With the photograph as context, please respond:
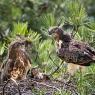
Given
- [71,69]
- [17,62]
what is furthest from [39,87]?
[17,62]

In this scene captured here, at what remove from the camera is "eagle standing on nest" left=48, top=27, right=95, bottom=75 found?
11.7 ft

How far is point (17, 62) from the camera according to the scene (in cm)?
389

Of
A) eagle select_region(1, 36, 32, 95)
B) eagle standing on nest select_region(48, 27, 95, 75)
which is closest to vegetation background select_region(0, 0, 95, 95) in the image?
eagle standing on nest select_region(48, 27, 95, 75)

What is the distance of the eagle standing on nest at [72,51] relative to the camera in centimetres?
357

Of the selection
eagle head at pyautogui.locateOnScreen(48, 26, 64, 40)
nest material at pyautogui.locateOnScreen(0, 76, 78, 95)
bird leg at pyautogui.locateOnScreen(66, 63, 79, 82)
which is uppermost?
eagle head at pyautogui.locateOnScreen(48, 26, 64, 40)

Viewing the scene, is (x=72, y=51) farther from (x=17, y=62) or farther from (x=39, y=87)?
(x=17, y=62)

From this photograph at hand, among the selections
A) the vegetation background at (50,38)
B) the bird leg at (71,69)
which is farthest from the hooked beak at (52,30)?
the bird leg at (71,69)

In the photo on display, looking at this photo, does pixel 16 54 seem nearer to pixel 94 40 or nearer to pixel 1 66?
pixel 1 66

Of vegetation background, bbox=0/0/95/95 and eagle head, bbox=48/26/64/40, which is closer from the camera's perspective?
vegetation background, bbox=0/0/95/95

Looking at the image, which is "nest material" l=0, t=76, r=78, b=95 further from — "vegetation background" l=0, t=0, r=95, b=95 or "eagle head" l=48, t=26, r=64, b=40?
"eagle head" l=48, t=26, r=64, b=40

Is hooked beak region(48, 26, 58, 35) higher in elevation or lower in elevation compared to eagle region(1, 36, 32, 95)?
higher

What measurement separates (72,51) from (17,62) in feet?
1.57

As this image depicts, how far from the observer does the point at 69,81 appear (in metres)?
3.65

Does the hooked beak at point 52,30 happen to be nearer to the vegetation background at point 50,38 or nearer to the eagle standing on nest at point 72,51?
the eagle standing on nest at point 72,51
